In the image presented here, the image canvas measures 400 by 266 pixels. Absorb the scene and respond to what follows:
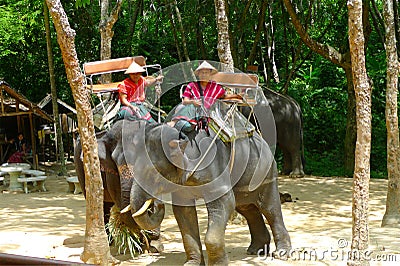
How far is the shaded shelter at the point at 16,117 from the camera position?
16.8 m

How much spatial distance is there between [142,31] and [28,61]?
172 inches

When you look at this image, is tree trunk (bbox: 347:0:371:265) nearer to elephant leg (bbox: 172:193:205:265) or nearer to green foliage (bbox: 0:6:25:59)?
elephant leg (bbox: 172:193:205:265)

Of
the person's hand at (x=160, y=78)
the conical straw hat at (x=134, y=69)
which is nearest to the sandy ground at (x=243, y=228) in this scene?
the person's hand at (x=160, y=78)

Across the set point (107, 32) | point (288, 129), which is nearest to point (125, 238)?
point (107, 32)

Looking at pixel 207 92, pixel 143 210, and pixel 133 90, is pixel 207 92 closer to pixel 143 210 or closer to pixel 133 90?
pixel 133 90

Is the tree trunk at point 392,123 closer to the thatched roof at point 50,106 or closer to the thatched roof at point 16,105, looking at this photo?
the thatched roof at point 16,105

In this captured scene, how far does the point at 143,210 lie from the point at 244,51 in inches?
551

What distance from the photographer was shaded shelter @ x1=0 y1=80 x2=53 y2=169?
16.8 meters

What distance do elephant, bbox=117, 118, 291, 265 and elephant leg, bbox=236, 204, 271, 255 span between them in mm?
719

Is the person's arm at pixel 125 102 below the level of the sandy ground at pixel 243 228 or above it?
above

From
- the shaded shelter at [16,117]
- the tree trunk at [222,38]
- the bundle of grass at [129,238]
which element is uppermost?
the tree trunk at [222,38]

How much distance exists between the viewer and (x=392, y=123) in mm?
8977

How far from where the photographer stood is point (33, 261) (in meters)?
1.87

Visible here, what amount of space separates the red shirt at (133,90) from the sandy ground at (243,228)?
1982 millimetres
